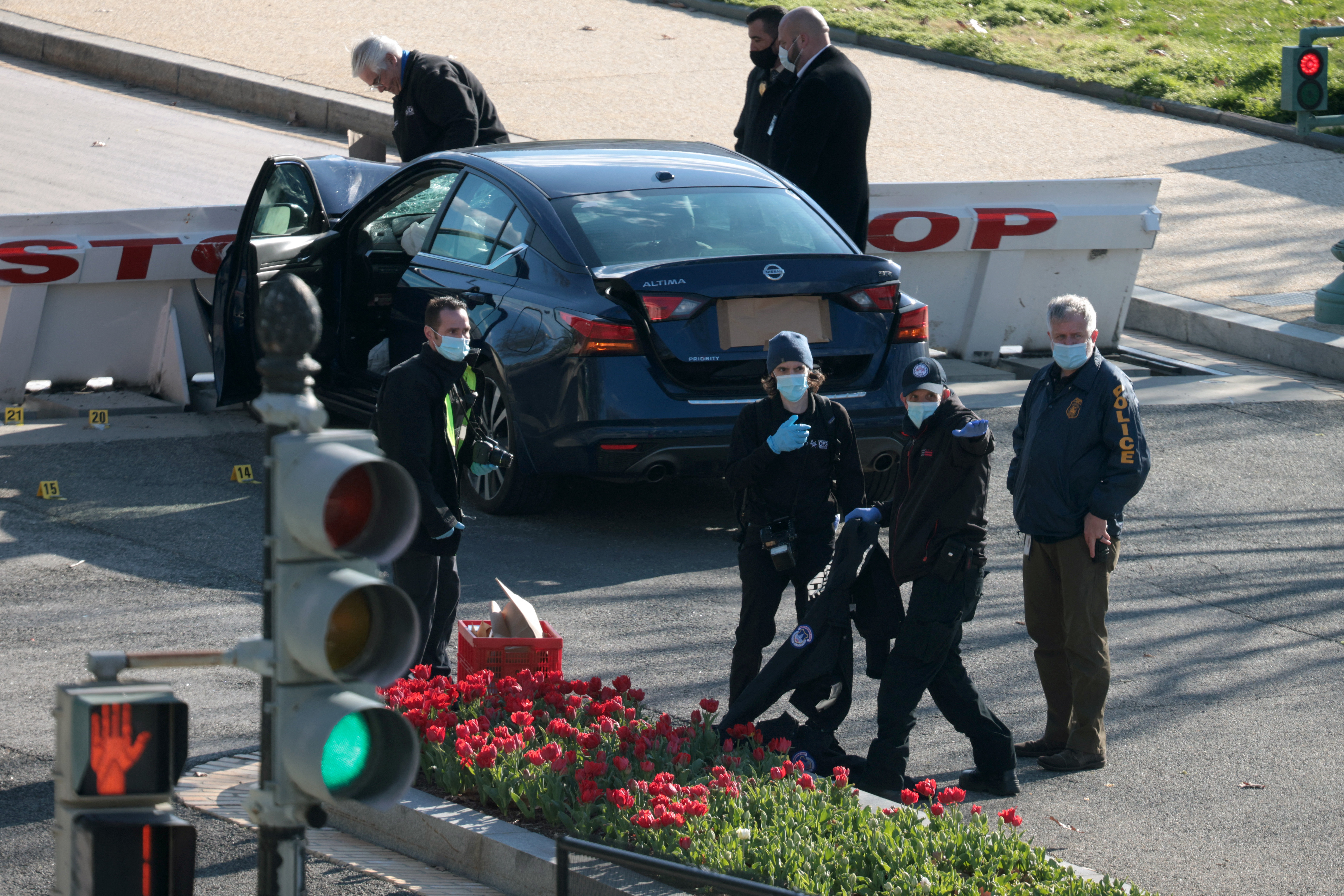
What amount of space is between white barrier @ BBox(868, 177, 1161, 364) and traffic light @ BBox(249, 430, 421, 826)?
30.9ft

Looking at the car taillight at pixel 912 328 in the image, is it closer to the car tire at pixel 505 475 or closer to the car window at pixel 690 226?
the car window at pixel 690 226

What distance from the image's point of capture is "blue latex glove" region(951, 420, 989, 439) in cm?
572

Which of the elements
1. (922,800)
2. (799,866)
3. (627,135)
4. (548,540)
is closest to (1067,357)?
(922,800)

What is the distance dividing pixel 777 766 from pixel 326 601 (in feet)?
8.94

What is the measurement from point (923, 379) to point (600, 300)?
2348 mm

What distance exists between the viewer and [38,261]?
34.3 ft

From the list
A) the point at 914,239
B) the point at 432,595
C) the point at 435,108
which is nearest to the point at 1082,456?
the point at 432,595

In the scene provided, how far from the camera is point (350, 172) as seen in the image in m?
10.1

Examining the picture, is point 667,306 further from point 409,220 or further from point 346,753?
point 346,753

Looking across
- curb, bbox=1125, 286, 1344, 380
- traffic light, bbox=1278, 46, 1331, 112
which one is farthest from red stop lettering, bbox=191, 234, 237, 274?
traffic light, bbox=1278, 46, 1331, 112

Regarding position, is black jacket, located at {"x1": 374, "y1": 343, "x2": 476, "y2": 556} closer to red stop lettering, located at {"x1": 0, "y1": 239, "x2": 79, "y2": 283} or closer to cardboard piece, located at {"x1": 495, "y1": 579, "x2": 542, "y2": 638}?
cardboard piece, located at {"x1": 495, "y1": 579, "x2": 542, "y2": 638}

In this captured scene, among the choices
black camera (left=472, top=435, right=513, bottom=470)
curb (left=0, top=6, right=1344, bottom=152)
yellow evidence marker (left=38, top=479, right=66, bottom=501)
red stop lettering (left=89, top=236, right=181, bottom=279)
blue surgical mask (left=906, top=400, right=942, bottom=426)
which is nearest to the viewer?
blue surgical mask (left=906, top=400, right=942, bottom=426)

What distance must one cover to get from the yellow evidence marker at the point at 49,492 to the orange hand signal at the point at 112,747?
6.38 metres

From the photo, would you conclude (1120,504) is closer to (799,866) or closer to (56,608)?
(799,866)
